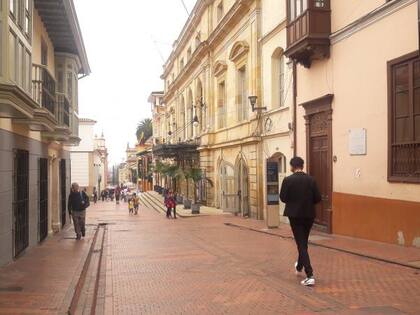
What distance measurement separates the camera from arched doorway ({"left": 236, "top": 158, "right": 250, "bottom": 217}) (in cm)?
2719

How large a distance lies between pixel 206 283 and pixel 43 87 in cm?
767

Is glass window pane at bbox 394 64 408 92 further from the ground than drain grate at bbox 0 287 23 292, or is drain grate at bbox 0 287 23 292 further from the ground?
glass window pane at bbox 394 64 408 92

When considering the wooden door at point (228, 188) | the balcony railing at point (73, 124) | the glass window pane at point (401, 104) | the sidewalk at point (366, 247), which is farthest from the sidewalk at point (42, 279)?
the wooden door at point (228, 188)

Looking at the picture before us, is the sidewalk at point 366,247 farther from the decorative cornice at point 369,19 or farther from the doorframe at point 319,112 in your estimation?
the decorative cornice at point 369,19

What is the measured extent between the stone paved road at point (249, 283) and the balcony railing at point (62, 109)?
5.66 metres

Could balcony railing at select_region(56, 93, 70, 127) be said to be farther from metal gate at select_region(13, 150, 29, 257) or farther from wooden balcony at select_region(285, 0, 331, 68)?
wooden balcony at select_region(285, 0, 331, 68)

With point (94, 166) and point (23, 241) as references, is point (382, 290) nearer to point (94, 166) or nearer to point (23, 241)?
point (23, 241)

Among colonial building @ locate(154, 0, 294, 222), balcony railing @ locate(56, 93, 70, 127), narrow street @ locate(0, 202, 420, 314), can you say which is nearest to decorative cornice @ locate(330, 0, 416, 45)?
colonial building @ locate(154, 0, 294, 222)

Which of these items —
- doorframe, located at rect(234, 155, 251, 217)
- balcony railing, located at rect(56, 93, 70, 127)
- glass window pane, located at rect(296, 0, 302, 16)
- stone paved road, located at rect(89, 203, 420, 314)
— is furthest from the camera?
doorframe, located at rect(234, 155, 251, 217)

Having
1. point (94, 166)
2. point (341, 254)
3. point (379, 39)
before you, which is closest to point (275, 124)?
point (379, 39)

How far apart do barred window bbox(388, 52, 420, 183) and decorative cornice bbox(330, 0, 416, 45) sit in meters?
1.10

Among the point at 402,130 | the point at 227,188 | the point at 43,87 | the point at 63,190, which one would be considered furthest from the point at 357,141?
the point at 227,188

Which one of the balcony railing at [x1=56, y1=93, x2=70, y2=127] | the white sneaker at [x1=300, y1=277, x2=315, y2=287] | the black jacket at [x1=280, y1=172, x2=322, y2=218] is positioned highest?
the balcony railing at [x1=56, y1=93, x2=70, y2=127]

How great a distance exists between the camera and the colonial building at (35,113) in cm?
965
